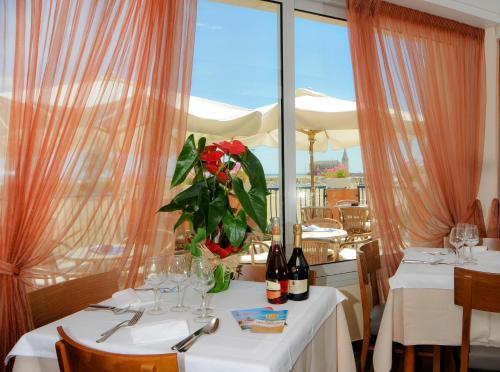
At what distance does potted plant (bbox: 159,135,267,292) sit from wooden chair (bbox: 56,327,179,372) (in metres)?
0.58

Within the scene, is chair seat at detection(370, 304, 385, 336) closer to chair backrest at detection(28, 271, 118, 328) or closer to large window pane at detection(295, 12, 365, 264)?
large window pane at detection(295, 12, 365, 264)

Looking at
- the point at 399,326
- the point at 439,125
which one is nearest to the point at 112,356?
the point at 399,326

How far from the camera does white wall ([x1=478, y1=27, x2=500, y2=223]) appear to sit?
3744 millimetres

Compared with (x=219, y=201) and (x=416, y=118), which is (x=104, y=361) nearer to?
(x=219, y=201)

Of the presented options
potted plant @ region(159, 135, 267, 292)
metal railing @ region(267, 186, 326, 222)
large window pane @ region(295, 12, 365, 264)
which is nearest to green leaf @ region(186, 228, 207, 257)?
potted plant @ region(159, 135, 267, 292)

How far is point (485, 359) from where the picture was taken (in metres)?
1.82

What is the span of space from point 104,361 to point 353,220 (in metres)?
2.69

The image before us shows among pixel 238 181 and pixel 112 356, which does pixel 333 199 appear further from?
pixel 112 356

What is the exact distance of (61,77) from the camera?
80.7 inches

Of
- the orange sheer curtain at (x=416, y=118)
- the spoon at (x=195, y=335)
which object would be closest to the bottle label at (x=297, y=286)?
the spoon at (x=195, y=335)

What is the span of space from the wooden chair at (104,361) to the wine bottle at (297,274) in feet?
2.28

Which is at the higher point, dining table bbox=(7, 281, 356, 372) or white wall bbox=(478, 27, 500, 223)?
white wall bbox=(478, 27, 500, 223)

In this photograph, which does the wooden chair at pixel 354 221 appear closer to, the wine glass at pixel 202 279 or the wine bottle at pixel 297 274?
the wine bottle at pixel 297 274

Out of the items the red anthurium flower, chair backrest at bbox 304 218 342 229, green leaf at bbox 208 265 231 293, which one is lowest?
green leaf at bbox 208 265 231 293
